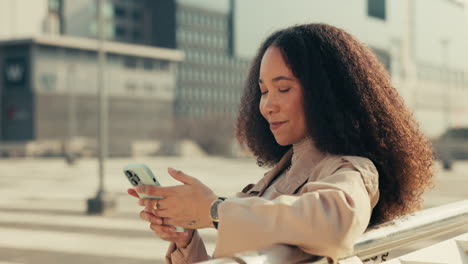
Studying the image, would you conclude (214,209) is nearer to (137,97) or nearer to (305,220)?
(305,220)

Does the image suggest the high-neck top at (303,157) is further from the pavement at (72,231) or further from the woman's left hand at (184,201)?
the pavement at (72,231)

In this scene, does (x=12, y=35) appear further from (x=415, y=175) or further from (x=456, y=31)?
(x=415, y=175)

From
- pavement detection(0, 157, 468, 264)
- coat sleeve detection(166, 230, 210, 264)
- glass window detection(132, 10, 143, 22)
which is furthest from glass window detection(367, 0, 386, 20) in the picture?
glass window detection(132, 10, 143, 22)

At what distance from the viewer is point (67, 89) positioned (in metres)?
57.2

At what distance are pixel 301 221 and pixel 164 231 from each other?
2.12ft

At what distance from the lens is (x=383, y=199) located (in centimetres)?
190

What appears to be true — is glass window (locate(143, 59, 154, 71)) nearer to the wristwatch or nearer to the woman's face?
the woman's face

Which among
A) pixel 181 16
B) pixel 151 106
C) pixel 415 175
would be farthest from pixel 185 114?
pixel 415 175

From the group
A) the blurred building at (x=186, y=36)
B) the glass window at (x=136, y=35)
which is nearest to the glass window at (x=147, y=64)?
the blurred building at (x=186, y=36)

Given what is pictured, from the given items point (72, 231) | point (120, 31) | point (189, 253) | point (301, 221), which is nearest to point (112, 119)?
point (120, 31)

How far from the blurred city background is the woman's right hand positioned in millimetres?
562

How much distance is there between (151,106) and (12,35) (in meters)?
14.9

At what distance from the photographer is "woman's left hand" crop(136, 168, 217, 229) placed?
176 centimetres

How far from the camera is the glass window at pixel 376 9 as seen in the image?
2.95 meters
